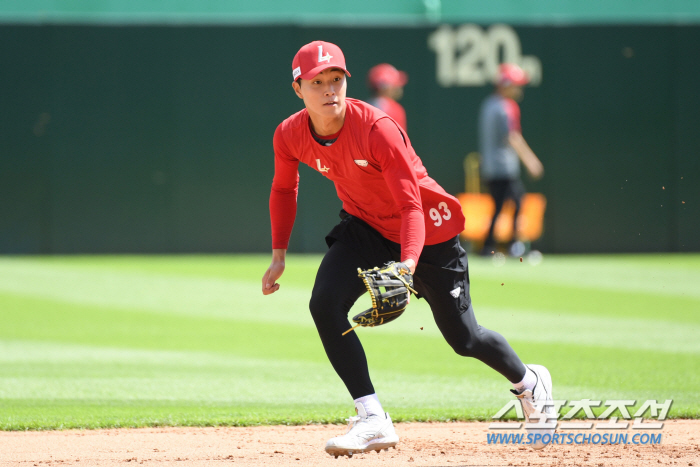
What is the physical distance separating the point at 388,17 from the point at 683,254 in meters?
6.57

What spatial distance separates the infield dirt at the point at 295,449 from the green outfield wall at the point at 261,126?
Result: 30.9 feet

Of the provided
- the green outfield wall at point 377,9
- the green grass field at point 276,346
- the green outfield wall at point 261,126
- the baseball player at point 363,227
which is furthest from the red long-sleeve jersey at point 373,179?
the green outfield wall at point 377,9

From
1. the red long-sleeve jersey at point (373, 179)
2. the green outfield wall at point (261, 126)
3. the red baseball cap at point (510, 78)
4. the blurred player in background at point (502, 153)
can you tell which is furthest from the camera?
the green outfield wall at point (261, 126)

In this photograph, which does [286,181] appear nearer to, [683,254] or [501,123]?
[501,123]

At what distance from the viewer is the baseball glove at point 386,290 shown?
12.8 ft

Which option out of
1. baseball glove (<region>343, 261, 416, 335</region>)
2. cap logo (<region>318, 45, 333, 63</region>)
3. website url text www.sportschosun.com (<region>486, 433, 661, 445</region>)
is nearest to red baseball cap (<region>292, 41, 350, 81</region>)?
cap logo (<region>318, 45, 333, 63</region>)

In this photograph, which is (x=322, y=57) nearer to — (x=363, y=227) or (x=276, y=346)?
(x=363, y=227)

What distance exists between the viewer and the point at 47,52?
14.1 m

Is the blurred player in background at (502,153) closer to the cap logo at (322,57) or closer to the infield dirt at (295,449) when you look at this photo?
the infield dirt at (295,449)

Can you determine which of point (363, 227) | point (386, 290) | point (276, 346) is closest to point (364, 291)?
point (363, 227)

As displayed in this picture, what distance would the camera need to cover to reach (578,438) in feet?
16.2

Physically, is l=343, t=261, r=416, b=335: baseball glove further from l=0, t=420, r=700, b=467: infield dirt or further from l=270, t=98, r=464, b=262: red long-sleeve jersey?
l=0, t=420, r=700, b=467: infield dirt

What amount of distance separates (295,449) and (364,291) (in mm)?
960

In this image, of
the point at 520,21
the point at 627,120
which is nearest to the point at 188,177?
the point at 520,21
